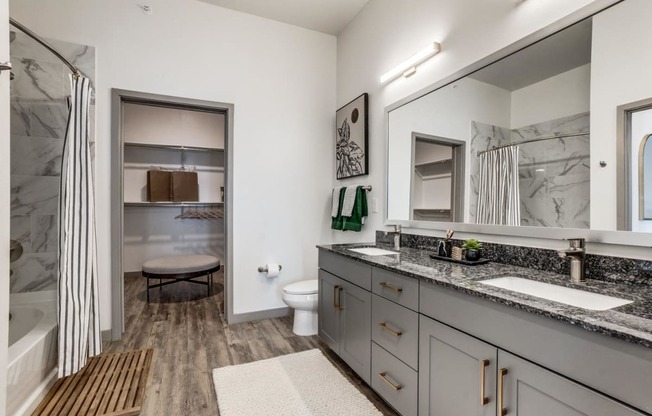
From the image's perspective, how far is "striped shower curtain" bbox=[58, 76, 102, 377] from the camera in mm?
1866

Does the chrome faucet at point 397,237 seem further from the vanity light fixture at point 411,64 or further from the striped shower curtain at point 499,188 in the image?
the vanity light fixture at point 411,64

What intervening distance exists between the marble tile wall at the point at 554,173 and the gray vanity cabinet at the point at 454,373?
2.35 ft

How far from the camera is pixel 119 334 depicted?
8.39ft

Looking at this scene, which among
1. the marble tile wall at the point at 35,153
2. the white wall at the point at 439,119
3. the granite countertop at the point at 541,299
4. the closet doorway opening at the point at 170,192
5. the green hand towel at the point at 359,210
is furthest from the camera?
the closet doorway opening at the point at 170,192

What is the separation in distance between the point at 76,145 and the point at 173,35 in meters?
1.39

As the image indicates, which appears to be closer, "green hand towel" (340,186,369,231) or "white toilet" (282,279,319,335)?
"white toilet" (282,279,319,335)

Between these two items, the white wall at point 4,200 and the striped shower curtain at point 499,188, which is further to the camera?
the striped shower curtain at point 499,188

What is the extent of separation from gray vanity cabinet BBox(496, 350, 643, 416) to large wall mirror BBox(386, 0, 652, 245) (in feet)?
2.17

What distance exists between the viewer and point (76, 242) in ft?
6.25

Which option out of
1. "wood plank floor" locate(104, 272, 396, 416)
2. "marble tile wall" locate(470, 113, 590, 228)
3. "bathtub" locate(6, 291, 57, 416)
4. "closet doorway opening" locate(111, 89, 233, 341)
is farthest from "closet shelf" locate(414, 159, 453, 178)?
"closet doorway opening" locate(111, 89, 233, 341)

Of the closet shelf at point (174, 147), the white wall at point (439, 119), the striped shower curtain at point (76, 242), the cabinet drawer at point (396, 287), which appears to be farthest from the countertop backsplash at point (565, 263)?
the closet shelf at point (174, 147)

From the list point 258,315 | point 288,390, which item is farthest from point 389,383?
point 258,315

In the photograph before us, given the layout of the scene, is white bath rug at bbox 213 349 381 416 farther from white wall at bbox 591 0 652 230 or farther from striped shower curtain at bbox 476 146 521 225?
white wall at bbox 591 0 652 230

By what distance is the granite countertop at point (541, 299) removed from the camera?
788 mm
